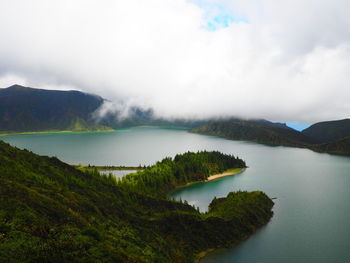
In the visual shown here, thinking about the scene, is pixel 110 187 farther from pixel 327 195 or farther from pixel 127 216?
pixel 327 195

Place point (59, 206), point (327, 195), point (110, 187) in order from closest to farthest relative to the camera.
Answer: point (59, 206) → point (110, 187) → point (327, 195)

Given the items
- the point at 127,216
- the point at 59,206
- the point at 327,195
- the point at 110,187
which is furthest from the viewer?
the point at 327,195

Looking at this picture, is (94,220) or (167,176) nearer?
(94,220)

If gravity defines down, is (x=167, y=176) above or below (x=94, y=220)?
below

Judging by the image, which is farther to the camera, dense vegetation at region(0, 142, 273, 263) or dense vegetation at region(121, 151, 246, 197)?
dense vegetation at region(121, 151, 246, 197)

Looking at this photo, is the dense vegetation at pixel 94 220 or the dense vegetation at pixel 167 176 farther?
the dense vegetation at pixel 167 176

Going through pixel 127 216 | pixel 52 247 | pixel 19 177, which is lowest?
pixel 127 216

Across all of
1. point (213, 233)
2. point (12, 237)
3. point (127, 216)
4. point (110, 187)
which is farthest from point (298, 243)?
point (12, 237)

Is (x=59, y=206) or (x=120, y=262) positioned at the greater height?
(x=59, y=206)
